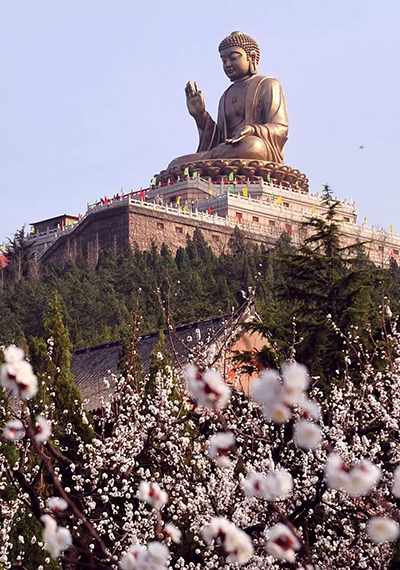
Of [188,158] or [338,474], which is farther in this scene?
[188,158]

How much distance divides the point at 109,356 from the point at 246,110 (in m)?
38.4

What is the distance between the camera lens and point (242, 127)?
5838 centimetres

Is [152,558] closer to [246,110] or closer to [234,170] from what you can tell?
[234,170]

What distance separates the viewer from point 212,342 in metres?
19.6

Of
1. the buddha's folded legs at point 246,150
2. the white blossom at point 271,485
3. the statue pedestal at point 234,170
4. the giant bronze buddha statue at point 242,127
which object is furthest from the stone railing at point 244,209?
the white blossom at point 271,485

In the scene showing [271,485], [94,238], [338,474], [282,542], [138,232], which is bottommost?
[282,542]

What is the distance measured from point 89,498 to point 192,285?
27.1m

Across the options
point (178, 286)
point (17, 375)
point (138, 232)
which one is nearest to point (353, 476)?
point (17, 375)

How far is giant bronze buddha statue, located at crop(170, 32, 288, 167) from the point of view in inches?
2271

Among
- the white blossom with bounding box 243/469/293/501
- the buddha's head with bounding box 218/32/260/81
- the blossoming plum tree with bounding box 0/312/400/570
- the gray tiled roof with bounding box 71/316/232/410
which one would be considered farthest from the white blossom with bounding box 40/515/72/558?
the buddha's head with bounding box 218/32/260/81

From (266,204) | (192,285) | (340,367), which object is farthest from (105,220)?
(340,367)

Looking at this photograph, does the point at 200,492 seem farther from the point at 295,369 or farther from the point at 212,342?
the point at 212,342

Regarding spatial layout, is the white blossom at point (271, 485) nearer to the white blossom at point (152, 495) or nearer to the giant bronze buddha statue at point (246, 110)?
the white blossom at point (152, 495)

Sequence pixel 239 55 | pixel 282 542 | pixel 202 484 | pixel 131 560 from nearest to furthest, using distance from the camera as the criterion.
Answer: pixel 282 542
pixel 131 560
pixel 202 484
pixel 239 55
